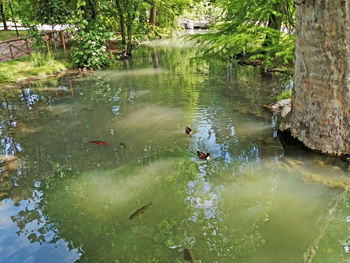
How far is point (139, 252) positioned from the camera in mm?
3801

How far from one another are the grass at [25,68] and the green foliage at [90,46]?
36.4 inches

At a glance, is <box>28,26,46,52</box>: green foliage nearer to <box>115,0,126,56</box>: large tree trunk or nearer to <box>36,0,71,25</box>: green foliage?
<box>36,0,71,25</box>: green foliage

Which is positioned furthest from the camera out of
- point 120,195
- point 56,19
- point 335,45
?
point 56,19

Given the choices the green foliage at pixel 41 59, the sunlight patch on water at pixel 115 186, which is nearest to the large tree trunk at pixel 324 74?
the sunlight patch on water at pixel 115 186

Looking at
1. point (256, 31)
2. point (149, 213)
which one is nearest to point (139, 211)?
point (149, 213)

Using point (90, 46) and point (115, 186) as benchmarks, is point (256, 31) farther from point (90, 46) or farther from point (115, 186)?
point (90, 46)

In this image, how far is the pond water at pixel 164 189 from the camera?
3.88 metres

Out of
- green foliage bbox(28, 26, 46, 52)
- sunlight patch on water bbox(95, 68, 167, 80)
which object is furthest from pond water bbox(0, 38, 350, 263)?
green foliage bbox(28, 26, 46, 52)

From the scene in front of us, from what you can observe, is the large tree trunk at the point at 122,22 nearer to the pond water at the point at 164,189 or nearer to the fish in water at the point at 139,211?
the pond water at the point at 164,189

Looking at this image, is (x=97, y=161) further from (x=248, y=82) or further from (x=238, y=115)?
(x=248, y=82)

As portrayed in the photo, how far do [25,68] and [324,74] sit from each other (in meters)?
13.9

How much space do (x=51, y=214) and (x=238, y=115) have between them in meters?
5.64

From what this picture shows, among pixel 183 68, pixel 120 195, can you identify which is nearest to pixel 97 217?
pixel 120 195

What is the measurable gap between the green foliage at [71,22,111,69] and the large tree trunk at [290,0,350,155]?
12.4m
